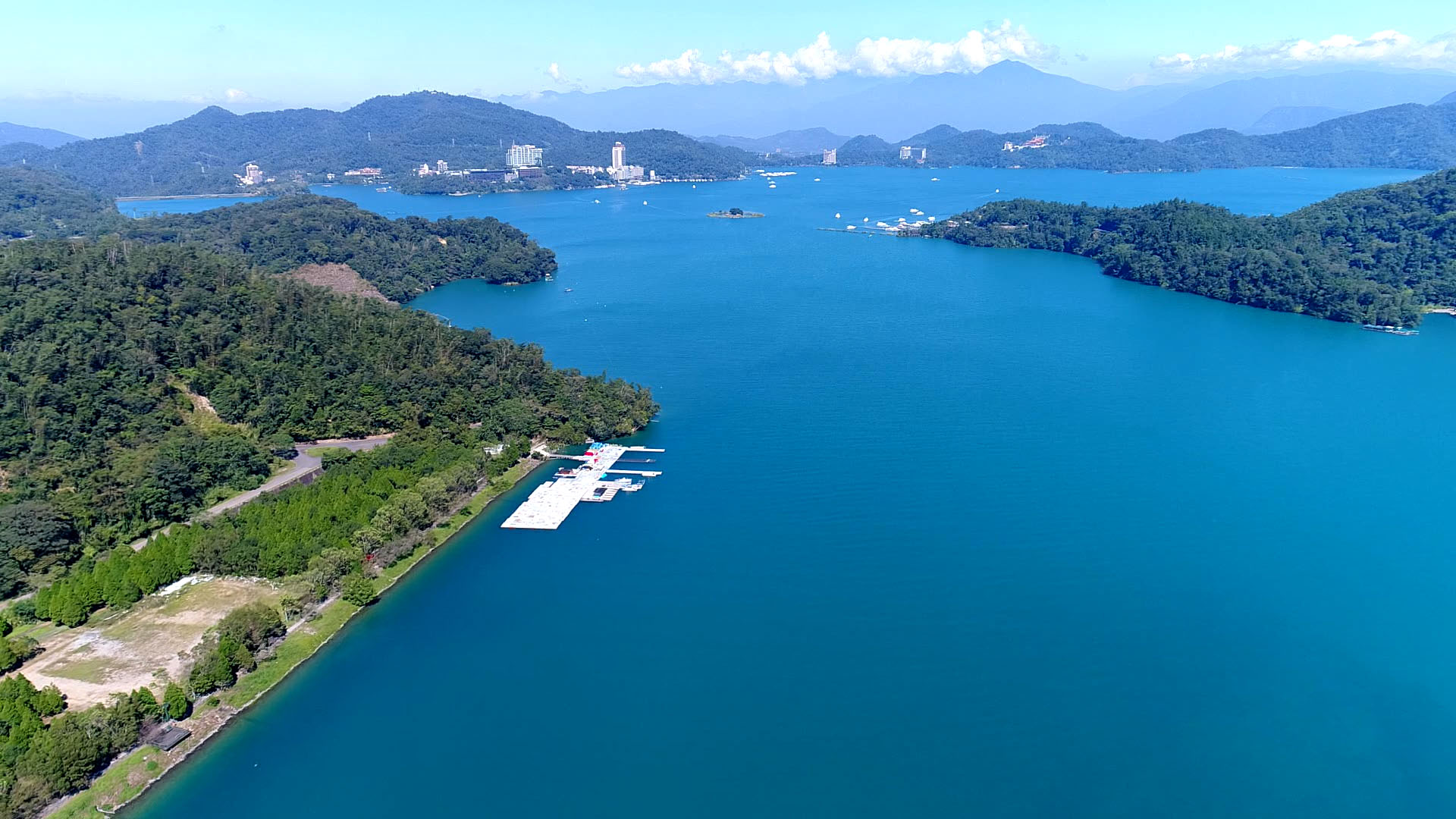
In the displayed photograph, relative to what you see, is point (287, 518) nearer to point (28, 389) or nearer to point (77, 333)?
point (28, 389)

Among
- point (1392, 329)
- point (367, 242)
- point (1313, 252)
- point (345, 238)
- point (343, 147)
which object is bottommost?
point (1392, 329)

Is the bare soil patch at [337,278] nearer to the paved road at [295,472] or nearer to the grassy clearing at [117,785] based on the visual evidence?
the paved road at [295,472]

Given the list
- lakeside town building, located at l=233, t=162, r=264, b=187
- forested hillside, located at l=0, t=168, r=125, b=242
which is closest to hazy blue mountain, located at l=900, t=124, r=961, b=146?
lakeside town building, located at l=233, t=162, r=264, b=187

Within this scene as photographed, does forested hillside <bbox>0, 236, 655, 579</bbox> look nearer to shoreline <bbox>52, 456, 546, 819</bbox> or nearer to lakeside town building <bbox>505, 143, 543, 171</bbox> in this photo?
shoreline <bbox>52, 456, 546, 819</bbox>

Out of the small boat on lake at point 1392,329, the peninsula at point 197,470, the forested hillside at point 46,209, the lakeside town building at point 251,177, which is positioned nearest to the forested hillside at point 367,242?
the forested hillside at point 46,209

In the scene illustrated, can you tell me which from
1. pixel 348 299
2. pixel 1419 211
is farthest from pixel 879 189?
pixel 348 299

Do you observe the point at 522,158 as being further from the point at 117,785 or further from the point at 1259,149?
the point at 117,785

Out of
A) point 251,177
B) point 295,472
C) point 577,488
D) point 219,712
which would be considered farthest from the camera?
point 251,177

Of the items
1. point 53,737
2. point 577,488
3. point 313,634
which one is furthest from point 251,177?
point 53,737
